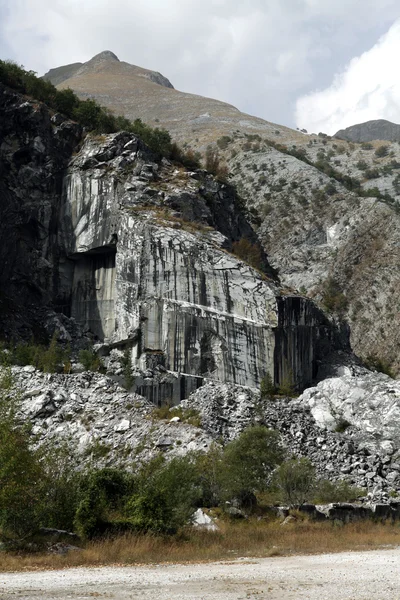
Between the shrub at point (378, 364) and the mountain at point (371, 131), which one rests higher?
the mountain at point (371, 131)

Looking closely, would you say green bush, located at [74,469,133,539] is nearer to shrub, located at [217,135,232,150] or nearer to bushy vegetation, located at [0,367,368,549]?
bushy vegetation, located at [0,367,368,549]

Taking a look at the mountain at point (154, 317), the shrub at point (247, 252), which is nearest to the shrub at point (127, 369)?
the mountain at point (154, 317)

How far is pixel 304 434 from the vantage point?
111ft

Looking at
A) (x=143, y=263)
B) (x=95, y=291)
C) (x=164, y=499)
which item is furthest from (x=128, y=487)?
(x=95, y=291)

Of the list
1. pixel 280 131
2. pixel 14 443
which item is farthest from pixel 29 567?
pixel 280 131

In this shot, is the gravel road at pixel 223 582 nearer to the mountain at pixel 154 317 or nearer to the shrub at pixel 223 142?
the mountain at pixel 154 317

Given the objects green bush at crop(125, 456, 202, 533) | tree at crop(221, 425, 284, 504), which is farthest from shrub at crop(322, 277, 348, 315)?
green bush at crop(125, 456, 202, 533)

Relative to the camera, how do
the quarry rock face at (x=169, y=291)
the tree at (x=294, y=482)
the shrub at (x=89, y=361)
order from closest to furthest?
the tree at (x=294, y=482) → the shrub at (x=89, y=361) → the quarry rock face at (x=169, y=291)

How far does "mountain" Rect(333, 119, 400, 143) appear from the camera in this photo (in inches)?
6526

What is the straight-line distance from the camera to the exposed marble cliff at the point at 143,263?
134 feet

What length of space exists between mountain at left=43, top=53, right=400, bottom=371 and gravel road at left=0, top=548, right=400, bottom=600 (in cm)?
4434

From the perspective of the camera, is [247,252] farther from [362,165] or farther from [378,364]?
[362,165]

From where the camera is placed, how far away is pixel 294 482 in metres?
26.2

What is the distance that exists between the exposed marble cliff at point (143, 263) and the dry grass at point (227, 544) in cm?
1666
